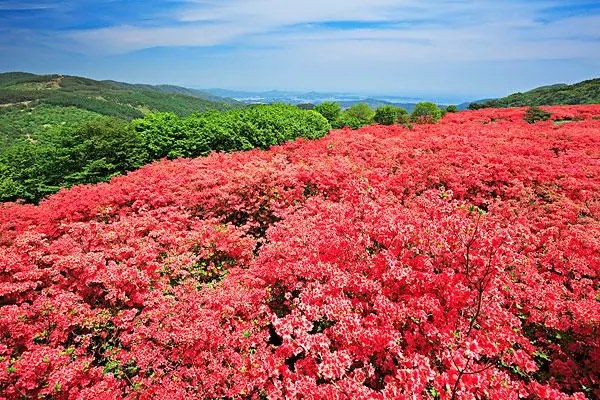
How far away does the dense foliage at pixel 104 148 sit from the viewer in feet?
73.7

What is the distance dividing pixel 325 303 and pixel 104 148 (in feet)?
73.9

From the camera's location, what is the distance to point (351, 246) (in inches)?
286

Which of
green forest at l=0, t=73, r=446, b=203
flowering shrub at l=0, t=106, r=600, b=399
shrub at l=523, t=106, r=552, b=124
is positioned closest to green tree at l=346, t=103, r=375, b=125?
green forest at l=0, t=73, r=446, b=203

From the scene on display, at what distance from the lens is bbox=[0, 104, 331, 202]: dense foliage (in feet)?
73.7

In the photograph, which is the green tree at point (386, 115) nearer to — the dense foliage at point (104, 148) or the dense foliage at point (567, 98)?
the dense foliage at point (567, 98)

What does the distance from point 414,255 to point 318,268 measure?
1.97m

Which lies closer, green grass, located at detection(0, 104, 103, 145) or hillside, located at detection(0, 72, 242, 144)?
green grass, located at detection(0, 104, 103, 145)

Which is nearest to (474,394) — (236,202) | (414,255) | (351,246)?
(414,255)

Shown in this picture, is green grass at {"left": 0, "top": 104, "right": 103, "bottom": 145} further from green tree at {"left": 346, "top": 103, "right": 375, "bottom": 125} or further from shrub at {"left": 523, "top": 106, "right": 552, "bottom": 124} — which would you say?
shrub at {"left": 523, "top": 106, "right": 552, "bottom": 124}

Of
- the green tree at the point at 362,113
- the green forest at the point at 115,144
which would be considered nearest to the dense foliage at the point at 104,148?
the green forest at the point at 115,144

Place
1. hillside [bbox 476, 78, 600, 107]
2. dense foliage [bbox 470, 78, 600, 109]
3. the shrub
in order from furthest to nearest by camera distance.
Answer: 1. hillside [bbox 476, 78, 600, 107]
2. dense foliage [bbox 470, 78, 600, 109]
3. the shrub

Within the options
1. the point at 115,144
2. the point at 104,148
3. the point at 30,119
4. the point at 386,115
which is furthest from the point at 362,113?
the point at 30,119

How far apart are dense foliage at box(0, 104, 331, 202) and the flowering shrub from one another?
1189 cm

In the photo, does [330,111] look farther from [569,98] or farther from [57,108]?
[57,108]
